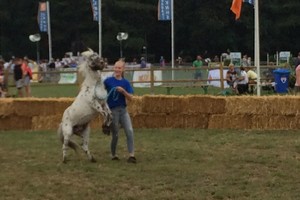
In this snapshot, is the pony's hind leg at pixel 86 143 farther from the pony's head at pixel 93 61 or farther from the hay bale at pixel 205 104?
the hay bale at pixel 205 104

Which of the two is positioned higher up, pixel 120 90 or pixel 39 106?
pixel 120 90

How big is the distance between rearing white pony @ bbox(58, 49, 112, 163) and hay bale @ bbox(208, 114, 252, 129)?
197 inches

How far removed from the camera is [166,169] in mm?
9547

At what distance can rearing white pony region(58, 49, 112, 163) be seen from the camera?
395 inches

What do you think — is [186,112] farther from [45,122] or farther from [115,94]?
[115,94]

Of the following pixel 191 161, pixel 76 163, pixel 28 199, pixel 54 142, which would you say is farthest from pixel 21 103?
pixel 28 199

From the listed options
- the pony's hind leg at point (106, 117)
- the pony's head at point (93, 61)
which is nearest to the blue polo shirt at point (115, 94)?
the pony's hind leg at point (106, 117)

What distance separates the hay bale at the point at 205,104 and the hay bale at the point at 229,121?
0.15 m

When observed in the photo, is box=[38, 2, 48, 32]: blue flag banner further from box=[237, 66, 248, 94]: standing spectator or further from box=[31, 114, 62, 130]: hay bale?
box=[31, 114, 62, 130]: hay bale

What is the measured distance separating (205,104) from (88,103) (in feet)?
17.0

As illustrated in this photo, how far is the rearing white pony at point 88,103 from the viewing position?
10.0 metres

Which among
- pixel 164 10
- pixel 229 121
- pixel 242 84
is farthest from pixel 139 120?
pixel 164 10

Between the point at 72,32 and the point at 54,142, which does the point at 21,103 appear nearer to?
the point at 54,142

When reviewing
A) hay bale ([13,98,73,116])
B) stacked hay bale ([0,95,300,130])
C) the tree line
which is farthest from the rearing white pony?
the tree line
